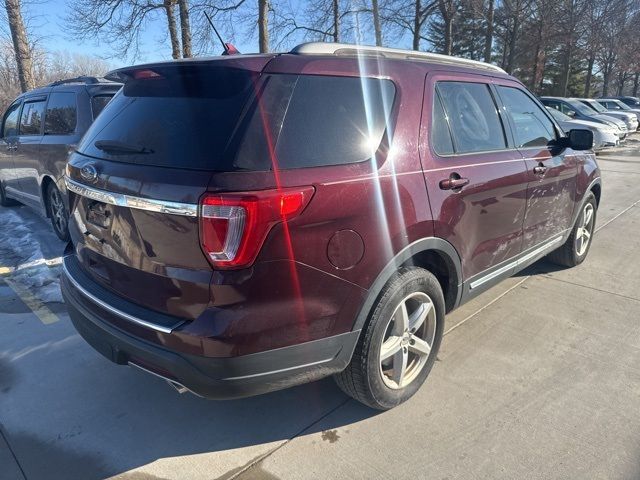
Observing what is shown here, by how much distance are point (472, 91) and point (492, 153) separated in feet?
1.45

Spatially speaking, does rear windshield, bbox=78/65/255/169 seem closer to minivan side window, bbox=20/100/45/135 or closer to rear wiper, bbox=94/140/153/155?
rear wiper, bbox=94/140/153/155

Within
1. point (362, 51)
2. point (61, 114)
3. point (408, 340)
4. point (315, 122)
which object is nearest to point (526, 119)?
point (362, 51)

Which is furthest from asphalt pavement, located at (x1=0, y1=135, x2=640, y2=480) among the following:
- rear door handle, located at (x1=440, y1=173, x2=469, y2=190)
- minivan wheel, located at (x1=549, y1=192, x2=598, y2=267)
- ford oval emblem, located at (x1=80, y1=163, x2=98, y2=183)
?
ford oval emblem, located at (x1=80, y1=163, x2=98, y2=183)

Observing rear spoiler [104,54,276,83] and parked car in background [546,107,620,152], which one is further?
parked car in background [546,107,620,152]

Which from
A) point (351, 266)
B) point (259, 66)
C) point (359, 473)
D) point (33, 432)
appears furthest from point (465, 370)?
point (33, 432)

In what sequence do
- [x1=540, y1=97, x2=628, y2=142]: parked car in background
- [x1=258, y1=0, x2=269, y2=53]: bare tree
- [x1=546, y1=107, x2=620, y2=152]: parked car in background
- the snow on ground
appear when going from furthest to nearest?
[x1=540, y1=97, x2=628, y2=142]: parked car in background, [x1=546, y1=107, x2=620, y2=152]: parked car in background, [x1=258, y1=0, x2=269, y2=53]: bare tree, the snow on ground

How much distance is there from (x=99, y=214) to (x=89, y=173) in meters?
0.21

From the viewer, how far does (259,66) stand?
2152 millimetres

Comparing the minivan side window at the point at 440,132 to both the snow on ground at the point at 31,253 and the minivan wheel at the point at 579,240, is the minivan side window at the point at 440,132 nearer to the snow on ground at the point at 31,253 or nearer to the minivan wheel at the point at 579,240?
the minivan wheel at the point at 579,240

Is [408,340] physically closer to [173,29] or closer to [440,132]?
[440,132]

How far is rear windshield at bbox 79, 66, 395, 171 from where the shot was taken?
6.68 ft

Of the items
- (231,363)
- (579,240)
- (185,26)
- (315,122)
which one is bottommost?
(579,240)

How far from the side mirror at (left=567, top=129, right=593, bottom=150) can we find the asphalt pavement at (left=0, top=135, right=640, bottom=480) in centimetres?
143

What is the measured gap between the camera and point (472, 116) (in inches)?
128
